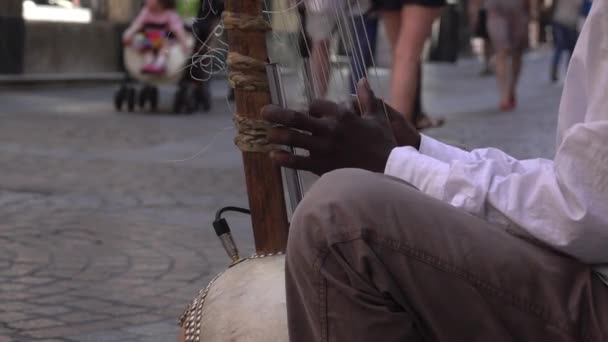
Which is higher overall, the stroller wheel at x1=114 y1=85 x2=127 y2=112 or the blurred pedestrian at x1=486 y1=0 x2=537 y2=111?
the blurred pedestrian at x1=486 y1=0 x2=537 y2=111

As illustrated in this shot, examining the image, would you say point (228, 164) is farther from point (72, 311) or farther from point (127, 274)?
point (72, 311)

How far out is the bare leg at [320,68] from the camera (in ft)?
7.20

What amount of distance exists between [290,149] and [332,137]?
163 mm

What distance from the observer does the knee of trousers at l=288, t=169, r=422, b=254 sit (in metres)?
1.79

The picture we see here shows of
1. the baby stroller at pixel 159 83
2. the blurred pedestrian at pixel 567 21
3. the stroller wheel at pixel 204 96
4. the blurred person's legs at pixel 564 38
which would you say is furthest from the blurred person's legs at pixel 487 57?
the baby stroller at pixel 159 83

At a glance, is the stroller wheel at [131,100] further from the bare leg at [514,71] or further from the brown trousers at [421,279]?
Answer: the brown trousers at [421,279]

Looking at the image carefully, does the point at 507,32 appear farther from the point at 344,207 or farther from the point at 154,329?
the point at 344,207

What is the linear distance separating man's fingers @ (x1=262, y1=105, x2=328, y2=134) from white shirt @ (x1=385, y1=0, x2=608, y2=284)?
0.15 meters

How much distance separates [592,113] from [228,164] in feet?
15.8

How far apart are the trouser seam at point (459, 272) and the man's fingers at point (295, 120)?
233 millimetres

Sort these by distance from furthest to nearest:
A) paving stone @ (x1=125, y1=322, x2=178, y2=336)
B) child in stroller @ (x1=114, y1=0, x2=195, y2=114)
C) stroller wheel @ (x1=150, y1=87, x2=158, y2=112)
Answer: stroller wheel @ (x1=150, y1=87, x2=158, y2=112) → child in stroller @ (x1=114, y1=0, x2=195, y2=114) → paving stone @ (x1=125, y1=322, x2=178, y2=336)

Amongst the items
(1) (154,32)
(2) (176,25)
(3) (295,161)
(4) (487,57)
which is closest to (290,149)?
(3) (295,161)

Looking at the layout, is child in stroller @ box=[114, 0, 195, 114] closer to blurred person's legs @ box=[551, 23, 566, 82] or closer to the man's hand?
blurred person's legs @ box=[551, 23, 566, 82]

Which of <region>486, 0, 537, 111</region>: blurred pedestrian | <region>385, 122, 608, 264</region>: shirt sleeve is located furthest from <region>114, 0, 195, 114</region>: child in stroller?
<region>385, 122, 608, 264</region>: shirt sleeve
